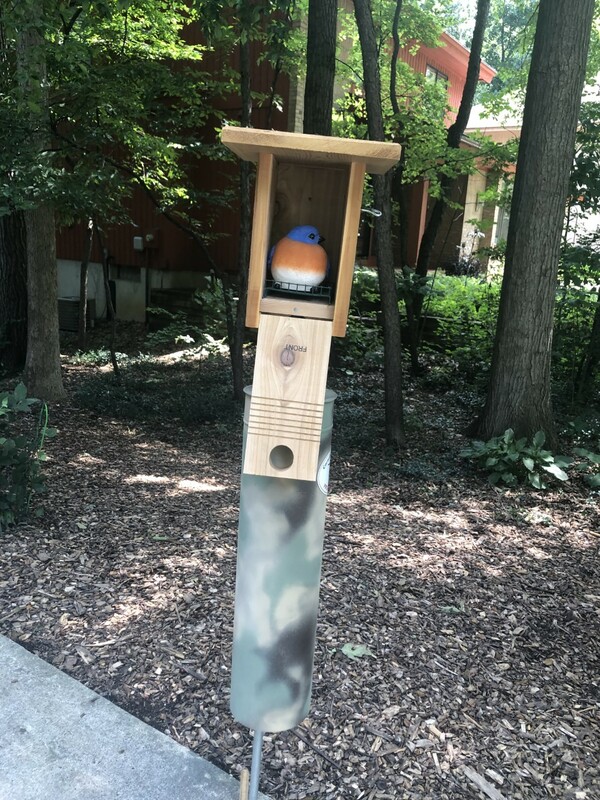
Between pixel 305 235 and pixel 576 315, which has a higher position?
pixel 305 235

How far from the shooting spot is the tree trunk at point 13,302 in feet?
28.7

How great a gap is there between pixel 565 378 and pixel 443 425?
172cm

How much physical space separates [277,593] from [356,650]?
1156 millimetres

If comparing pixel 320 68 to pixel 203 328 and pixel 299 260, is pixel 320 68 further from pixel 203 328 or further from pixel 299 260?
pixel 299 260

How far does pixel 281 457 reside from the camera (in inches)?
74.8

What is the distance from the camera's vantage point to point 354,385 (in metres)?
8.50

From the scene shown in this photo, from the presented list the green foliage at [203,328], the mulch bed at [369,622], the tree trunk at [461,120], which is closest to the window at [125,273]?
the green foliage at [203,328]

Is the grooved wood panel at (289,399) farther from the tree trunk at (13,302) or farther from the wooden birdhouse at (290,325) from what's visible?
the tree trunk at (13,302)

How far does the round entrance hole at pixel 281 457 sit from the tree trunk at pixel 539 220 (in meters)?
3.99

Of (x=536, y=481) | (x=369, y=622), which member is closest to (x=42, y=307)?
(x=536, y=481)

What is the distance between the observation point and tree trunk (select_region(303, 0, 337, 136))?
664 centimetres

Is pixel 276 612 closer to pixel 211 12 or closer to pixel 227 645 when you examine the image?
pixel 227 645

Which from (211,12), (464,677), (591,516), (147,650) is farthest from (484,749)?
(211,12)

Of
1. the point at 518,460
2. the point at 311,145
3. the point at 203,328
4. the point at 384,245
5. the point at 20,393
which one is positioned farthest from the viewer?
the point at 203,328
